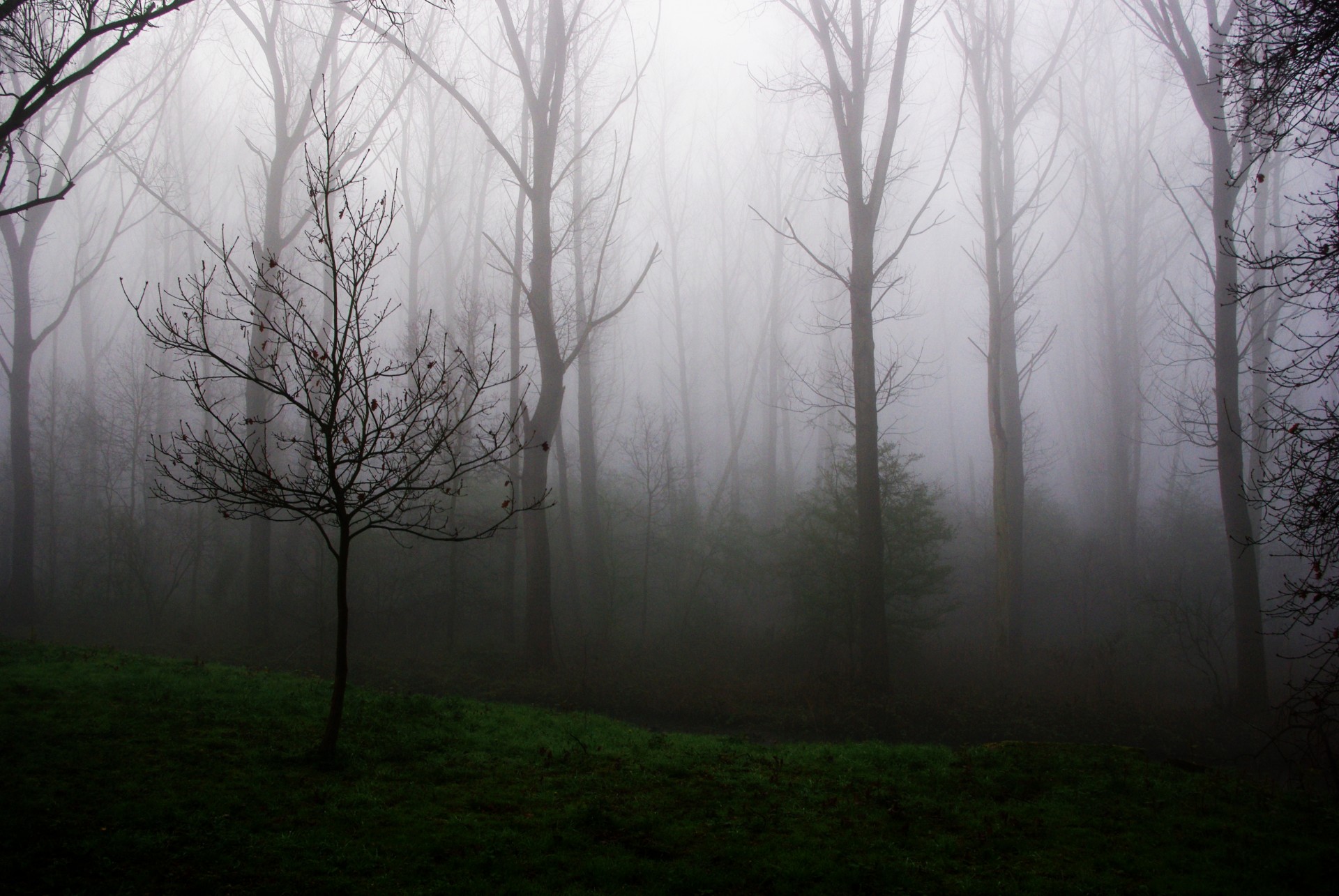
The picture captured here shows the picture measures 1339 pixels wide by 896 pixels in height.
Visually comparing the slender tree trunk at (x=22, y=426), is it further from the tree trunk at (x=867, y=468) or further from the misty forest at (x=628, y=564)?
the tree trunk at (x=867, y=468)

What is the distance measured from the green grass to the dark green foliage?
620cm

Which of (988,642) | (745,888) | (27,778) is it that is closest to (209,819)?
(27,778)

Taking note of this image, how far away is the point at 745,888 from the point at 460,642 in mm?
13557

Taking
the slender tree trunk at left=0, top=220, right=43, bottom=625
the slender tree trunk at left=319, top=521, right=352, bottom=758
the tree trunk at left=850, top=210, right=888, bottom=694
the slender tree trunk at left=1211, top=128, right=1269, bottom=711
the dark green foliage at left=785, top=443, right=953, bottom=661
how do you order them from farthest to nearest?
the slender tree trunk at left=0, top=220, right=43, bottom=625 → the dark green foliage at left=785, top=443, right=953, bottom=661 → the tree trunk at left=850, top=210, right=888, bottom=694 → the slender tree trunk at left=1211, top=128, right=1269, bottom=711 → the slender tree trunk at left=319, top=521, right=352, bottom=758

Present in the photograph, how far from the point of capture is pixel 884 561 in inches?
575

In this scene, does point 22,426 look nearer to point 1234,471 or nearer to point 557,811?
point 557,811

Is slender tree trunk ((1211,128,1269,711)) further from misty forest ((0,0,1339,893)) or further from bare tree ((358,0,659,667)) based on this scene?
bare tree ((358,0,659,667))

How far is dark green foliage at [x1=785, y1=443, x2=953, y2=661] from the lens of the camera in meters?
14.1

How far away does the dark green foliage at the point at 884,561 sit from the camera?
1413cm

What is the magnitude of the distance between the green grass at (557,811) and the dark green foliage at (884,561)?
620cm

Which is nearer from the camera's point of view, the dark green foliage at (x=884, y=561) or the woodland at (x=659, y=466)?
the woodland at (x=659, y=466)

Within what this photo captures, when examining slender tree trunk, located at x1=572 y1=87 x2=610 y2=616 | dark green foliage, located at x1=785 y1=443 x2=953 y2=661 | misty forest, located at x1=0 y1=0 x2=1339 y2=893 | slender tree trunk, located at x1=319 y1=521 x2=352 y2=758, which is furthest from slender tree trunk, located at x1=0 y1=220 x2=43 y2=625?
dark green foliage, located at x1=785 y1=443 x2=953 y2=661

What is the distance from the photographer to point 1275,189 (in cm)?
2123

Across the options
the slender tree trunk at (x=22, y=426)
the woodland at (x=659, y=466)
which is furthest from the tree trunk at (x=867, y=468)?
the slender tree trunk at (x=22, y=426)
